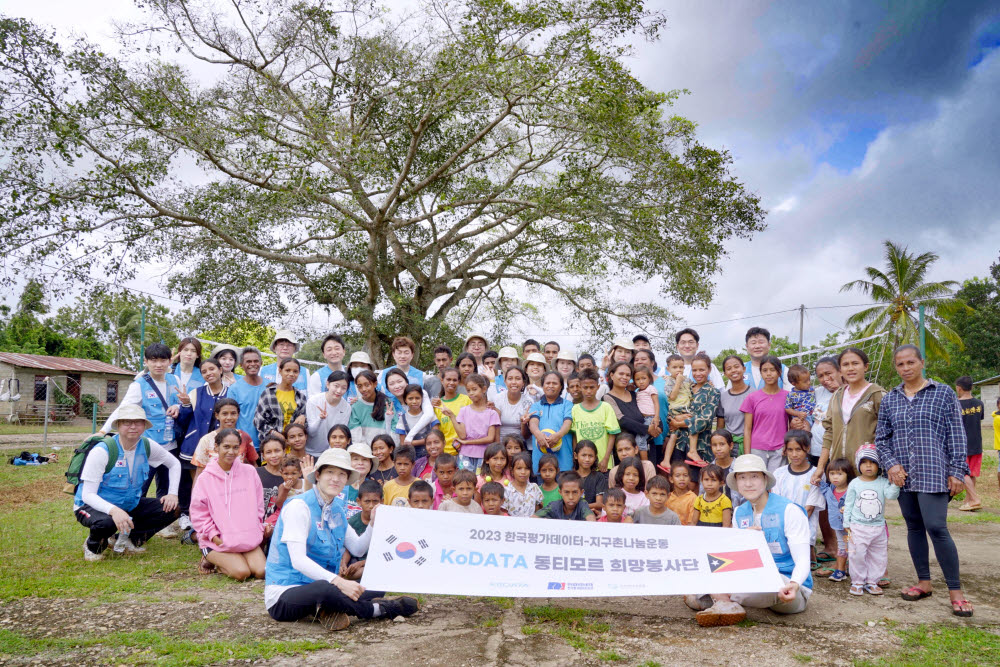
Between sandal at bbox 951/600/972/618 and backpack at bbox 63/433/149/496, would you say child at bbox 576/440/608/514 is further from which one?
backpack at bbox 63/433/149/496

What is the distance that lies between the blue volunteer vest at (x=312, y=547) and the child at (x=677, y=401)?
2.98 metres

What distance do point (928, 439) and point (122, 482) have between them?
652cm

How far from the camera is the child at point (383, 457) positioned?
239 inches

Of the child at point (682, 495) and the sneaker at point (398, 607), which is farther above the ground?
the child at point (682, 495)

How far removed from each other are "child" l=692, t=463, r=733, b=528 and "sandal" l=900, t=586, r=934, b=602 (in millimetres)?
1340

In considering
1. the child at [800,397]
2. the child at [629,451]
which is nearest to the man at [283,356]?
the child at [629,451]

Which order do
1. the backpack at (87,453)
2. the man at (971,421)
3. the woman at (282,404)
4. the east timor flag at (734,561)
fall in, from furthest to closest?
the man at (971,421) < the woman at (282,404) < the backpack at (87,453) < the east timor flag at (734,561)

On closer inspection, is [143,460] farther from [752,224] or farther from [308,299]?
[752,224]

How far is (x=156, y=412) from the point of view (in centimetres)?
665

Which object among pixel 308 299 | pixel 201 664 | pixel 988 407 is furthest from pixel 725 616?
pixel 988 407

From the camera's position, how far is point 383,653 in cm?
388

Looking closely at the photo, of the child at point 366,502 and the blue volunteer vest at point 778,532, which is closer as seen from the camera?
the blue volunteer vest at point 778,532

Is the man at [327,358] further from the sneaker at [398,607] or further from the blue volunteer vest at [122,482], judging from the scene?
the sneaker at [398,607]

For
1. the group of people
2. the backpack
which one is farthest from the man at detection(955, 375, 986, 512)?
the backpack
